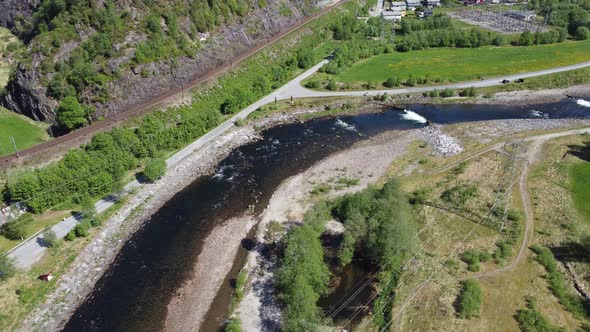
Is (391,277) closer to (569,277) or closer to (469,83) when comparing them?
(569,277)

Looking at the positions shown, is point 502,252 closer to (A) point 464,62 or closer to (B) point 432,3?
(A) point 464,62

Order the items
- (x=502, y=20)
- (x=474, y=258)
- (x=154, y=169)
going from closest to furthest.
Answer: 1. (x=474, y=258)
2. (x=154, y=169)
3. (x=502, y=20)

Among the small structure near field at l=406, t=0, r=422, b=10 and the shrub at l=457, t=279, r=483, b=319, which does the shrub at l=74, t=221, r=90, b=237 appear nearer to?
the shrub at l=457, t=279, r=483, b=319

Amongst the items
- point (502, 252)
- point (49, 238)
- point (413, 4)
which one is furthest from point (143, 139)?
point (413, 4)

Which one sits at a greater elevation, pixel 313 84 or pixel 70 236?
pixel 313 84

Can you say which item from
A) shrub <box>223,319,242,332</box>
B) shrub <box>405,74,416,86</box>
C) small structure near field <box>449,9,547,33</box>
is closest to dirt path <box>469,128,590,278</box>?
shrub <box>223,319,242,332</box>

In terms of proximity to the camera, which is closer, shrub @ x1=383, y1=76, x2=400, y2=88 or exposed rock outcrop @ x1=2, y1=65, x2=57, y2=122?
exposed rock outcrop @ x1=2, y1=65, x2=57, y2=122
